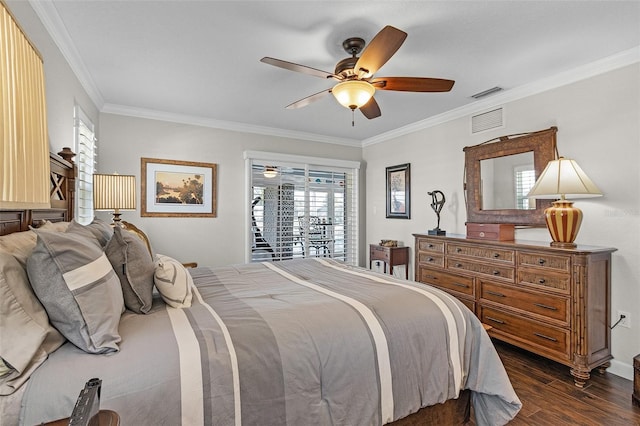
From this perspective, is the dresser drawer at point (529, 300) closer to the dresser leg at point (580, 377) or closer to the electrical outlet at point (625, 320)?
the dresser leg at point (580, 377)

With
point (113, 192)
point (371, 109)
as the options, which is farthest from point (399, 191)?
point (113, 192)

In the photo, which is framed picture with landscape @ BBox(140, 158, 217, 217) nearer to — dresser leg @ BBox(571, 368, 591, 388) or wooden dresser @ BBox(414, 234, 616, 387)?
wooden dresser @ BBox(414, 234, 616, 387)

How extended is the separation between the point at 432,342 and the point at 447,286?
6.48ft

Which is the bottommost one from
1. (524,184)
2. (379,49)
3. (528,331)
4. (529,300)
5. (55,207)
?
(528,331)

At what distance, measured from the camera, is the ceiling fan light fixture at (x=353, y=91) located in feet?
7.25

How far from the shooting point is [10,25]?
702 millimetres

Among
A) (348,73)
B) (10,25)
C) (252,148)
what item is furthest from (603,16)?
(252,148)

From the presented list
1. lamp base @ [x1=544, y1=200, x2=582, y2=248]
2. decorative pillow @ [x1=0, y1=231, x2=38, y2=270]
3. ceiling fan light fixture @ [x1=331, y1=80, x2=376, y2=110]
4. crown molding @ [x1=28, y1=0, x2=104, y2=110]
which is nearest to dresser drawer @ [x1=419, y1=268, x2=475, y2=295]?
lamp base @ [x1=544, y1=200, x2=582, y2=248]

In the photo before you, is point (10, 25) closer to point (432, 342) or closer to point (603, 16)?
point (432, 342)

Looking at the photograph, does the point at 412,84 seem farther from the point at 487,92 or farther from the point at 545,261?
the point at 545,261

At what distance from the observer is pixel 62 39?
2.28 m

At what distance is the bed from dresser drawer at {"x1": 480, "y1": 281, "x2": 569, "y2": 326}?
1.18 meters

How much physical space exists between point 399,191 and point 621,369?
300 cm

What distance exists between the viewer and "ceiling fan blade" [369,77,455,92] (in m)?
2.23
